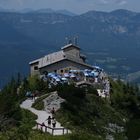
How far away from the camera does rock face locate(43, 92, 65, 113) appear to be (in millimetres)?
49081

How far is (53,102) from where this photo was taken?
1955 inches

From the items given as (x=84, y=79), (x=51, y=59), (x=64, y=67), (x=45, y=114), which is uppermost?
(x=51, y=59)

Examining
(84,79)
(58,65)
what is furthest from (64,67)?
(84,79)

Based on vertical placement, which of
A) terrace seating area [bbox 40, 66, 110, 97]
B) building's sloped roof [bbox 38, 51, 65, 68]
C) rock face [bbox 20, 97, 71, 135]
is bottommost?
rock face [bbox 20, 97, 71, 135]

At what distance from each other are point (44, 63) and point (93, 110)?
29754mm

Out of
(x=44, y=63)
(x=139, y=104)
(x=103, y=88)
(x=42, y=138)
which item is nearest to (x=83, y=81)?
(x=103, y=88)

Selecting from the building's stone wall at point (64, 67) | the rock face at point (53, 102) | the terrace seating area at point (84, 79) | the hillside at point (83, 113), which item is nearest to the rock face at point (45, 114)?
the rock face at point (53, 102)

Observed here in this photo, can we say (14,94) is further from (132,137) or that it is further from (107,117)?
(132,137)

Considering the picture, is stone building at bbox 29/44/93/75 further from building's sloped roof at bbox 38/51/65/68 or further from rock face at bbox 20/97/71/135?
rock face at bbox 20/97/71/135

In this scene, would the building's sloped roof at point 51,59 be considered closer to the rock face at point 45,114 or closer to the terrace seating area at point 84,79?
the terrace seating area at point 84,79

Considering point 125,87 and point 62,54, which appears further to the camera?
point 62,54

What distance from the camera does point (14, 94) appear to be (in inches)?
2557

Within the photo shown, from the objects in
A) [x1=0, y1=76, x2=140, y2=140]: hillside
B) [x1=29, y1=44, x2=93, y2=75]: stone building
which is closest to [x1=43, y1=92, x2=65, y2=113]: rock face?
[x1=0, y1=76, x2=140, y2=140]: hillside

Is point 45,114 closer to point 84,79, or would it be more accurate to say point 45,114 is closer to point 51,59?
point 84,79
